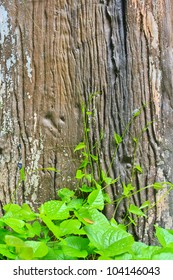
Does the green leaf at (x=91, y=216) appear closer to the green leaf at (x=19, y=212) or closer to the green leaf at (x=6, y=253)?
the green leaf at (x=19, y=212)

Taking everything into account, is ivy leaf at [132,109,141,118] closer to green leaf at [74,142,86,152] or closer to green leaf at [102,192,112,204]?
green leaf at [74,142,86,152]

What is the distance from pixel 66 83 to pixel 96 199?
64cm

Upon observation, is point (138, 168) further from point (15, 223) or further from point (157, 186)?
point (15, 223)

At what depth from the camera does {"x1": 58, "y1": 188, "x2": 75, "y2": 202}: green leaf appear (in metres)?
2.06

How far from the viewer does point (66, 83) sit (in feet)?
6.98

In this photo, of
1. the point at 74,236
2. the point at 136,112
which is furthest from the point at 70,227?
the point at 136,112

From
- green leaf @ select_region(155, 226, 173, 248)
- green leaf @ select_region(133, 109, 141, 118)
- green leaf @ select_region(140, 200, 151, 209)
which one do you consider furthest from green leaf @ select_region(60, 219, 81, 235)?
green leaf @ select_region(133, 109, 141, 118)

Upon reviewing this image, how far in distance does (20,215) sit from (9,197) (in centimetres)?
26

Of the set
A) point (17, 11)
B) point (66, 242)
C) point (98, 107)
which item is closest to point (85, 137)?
point (98, 107)

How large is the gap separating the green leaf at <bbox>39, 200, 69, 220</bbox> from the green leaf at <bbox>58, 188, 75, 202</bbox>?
0.57 feet

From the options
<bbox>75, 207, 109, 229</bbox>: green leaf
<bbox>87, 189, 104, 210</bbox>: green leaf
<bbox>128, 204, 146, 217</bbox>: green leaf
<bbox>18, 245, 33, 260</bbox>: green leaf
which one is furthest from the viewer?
<bbox>128, 204, 146, 217</bbox>: green leaf

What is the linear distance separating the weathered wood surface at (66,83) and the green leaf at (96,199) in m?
0.18

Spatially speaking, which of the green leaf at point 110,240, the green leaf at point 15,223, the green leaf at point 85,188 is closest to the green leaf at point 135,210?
the green leaf at point 85,188

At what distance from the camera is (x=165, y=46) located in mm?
2182
